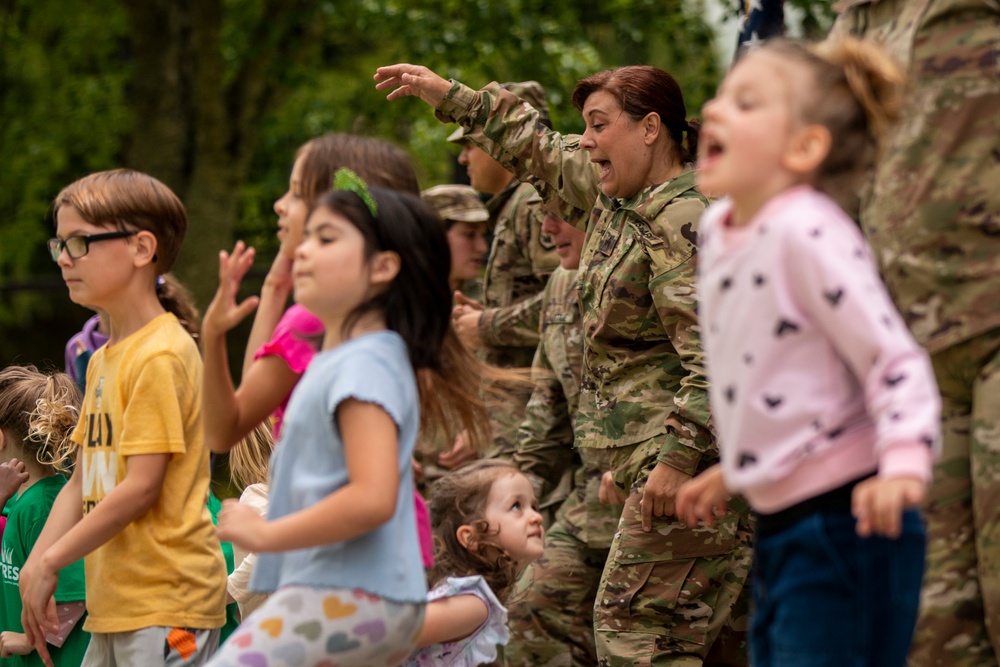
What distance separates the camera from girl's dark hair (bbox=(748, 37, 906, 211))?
2.63m

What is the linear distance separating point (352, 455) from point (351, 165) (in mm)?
940

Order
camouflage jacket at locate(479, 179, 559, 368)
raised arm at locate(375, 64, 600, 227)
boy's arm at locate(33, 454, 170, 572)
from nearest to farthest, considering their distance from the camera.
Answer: boy's arm at locate(33, 454, 170, 572) < raised arm at locate(375, 64, 600, 227) < camouflage jacket at locate(479, 179, 559, 368)

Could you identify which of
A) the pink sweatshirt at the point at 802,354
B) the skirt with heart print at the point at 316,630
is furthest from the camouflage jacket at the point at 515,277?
the pink sweatshirt at the point at 802,354

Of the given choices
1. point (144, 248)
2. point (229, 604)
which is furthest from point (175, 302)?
point (229, 604)

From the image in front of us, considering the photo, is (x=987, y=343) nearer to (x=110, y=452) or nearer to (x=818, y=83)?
(x=818, y=83)

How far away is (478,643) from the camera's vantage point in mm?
4094

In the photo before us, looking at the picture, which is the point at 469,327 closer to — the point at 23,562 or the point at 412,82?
the point at 412,82

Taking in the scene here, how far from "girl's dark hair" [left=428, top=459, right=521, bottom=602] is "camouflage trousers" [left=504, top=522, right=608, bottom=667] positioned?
879 mm

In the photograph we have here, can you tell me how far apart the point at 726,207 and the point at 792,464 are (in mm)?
547

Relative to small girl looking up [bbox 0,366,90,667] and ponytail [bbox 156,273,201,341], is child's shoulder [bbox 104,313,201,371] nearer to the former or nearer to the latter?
ponytail [bbox 156,273,201,341]

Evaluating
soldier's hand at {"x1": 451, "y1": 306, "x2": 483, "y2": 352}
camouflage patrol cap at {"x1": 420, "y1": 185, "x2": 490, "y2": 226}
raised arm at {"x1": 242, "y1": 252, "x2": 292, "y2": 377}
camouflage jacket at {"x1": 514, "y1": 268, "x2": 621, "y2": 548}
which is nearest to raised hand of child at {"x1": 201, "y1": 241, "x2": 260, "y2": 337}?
raised arm at {"x1": 242, "y1": 252, "x2": 292, "y2": 377}

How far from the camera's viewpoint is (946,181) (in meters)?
3.31

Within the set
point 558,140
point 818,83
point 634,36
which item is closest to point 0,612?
point 558,140

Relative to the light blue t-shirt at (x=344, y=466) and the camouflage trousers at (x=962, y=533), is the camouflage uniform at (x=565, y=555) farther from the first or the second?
the light blue t-shirt at (x=344, y=466)
